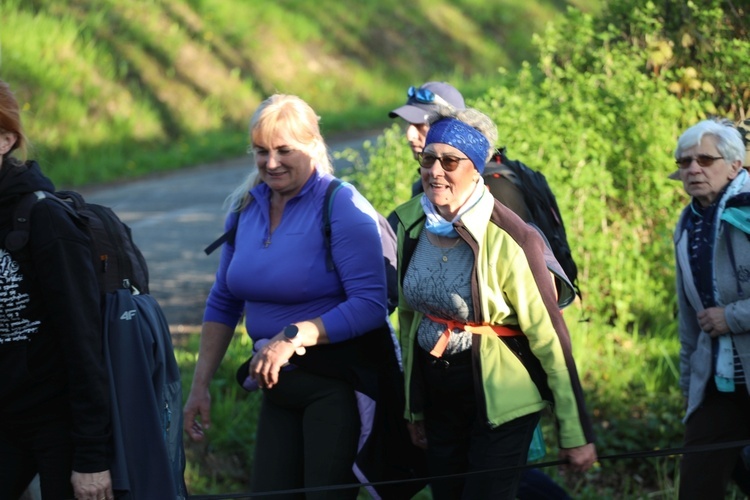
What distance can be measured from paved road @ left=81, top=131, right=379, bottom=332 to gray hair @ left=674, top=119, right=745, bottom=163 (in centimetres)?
339

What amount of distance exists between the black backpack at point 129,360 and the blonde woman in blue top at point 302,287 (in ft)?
1.62

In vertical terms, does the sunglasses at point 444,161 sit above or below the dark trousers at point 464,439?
above

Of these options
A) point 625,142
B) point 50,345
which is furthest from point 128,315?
point 625,142

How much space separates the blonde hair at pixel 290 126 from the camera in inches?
159

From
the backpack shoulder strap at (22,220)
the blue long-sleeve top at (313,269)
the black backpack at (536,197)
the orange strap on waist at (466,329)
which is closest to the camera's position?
the backpack shoulder strap at (22,220)

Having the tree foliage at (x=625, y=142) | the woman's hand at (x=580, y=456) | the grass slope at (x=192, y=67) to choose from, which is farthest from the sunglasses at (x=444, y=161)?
the grass slope at (x=192, y=67)

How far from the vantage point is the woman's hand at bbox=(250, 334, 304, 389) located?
379cm

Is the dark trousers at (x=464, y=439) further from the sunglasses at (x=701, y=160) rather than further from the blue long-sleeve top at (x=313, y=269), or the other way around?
the sunglasses at (x=701, y=160)

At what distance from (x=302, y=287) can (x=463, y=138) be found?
0.79 meters

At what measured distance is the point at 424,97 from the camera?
200 inches

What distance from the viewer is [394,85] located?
24141 millimetres

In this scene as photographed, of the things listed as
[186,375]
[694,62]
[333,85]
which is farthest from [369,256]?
[333,85]

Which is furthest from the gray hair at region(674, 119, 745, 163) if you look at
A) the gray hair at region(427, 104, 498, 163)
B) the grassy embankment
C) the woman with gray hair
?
the grassy embankment

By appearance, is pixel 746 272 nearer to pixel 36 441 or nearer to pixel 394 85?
pixel 36 441
